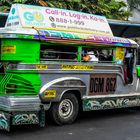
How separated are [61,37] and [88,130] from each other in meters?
2.26

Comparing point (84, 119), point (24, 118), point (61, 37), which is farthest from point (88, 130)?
point (61, 37)

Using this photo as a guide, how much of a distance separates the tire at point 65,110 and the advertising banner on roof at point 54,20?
5.67 feet

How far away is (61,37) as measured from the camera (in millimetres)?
9562

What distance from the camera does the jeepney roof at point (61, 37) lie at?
884 cm

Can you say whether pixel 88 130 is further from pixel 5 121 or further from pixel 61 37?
pixel 61 37

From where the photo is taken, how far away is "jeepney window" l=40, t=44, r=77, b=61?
30.7 feet

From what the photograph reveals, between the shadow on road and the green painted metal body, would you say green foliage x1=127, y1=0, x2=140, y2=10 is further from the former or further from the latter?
the green painted metal body

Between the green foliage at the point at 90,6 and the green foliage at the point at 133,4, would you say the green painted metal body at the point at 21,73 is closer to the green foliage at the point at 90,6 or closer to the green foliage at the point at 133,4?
the green foliage at the point at 90,6

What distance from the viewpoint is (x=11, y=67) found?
29.3 ft

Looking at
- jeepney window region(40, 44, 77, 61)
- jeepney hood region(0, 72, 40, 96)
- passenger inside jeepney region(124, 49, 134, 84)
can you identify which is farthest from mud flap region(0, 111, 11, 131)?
passenger inside jeepney region(124, 49, 134, 84)

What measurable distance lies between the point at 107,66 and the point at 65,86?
164 cm

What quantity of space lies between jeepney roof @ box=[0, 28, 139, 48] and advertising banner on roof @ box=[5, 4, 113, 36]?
294mm

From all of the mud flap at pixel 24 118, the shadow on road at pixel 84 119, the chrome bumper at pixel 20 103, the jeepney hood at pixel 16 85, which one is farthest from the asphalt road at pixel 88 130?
the jeepney hood at pixel 16 85

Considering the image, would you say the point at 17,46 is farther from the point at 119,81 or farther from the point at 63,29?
the point at 119,81
